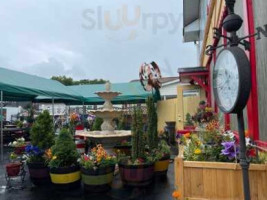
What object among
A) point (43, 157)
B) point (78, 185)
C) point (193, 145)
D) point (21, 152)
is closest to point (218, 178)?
point (193, 145)

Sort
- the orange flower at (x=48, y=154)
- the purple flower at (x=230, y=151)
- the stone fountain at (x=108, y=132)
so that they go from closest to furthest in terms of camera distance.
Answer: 1. the purple flower at (x=230, y=151)
2. the orange flower at (x=48, y=154)
3. the stone fountain at (x=108, y=132)

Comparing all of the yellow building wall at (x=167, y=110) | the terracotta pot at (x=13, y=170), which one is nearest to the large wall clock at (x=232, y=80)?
the terracotta pot at (x=13, y=170)

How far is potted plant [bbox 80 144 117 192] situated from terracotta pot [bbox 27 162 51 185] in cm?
100

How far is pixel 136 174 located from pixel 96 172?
766mm

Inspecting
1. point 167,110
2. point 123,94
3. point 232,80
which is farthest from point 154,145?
point 123,94

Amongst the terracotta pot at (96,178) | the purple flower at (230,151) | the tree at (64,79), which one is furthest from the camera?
the tree at (64,79)

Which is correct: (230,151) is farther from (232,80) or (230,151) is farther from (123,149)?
(123,149)

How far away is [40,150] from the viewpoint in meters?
5.12

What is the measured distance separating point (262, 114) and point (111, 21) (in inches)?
288

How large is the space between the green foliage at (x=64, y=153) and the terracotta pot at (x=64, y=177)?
0.12 m

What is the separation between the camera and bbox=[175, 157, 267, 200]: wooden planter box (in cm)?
221

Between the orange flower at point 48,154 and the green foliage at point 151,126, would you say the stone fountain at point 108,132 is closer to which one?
the green foliage at point 151,126

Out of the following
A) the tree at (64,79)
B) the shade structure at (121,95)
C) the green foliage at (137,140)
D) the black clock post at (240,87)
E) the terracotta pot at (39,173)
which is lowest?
the terracotta pot at (39,173)

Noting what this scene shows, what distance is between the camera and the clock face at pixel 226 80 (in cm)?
187
